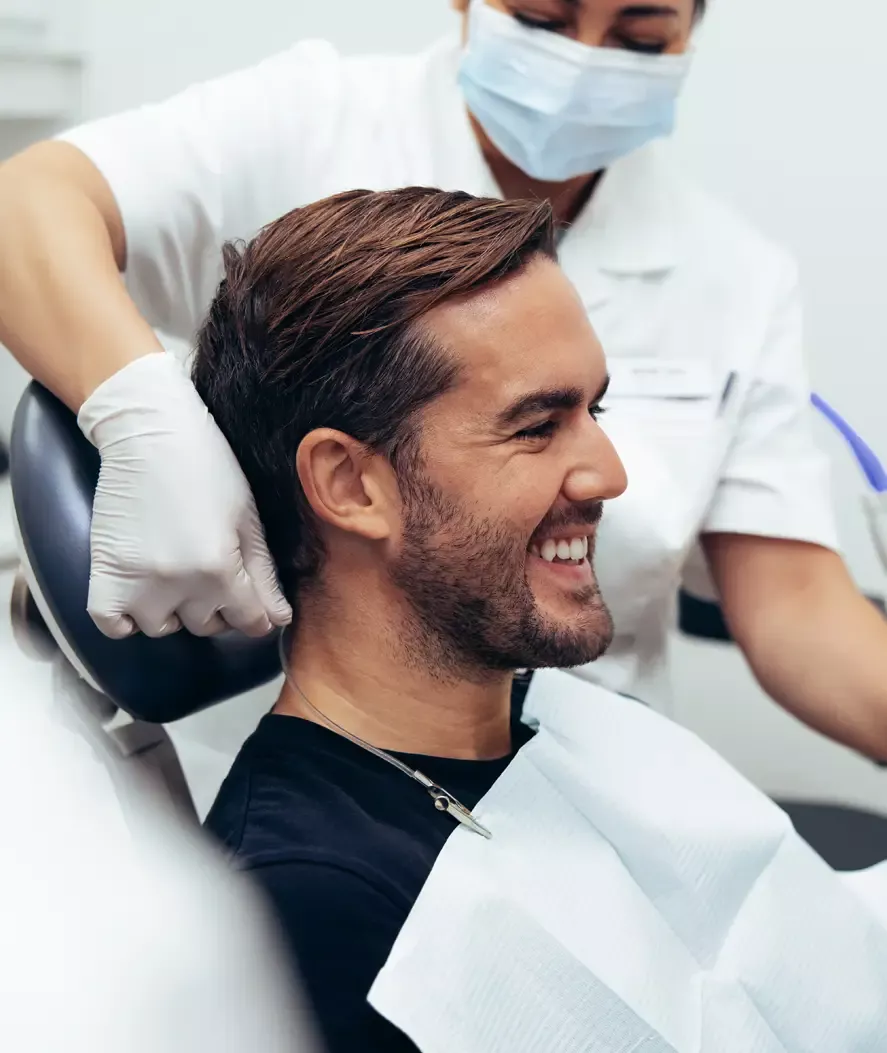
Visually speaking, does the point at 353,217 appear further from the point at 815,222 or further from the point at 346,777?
the point at 815,222

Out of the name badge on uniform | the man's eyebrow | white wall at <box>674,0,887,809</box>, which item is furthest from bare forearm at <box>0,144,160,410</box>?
white wall at <box>674,0,887,809</box>

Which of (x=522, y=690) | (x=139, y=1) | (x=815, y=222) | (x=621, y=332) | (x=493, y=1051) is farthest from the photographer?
(x=815, y=222)

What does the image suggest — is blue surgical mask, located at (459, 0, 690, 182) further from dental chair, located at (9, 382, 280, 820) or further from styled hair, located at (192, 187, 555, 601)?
dental chair, located at (9, 382, 280, 820)

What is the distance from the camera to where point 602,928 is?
102cm

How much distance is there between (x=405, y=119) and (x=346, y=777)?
2.57 ft

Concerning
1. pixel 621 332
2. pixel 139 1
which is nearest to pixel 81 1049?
pixel 621 332

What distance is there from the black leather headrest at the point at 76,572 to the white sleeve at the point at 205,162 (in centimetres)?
28

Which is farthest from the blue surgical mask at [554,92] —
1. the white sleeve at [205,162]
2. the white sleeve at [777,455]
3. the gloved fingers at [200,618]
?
the gloved fingers at [200,618]

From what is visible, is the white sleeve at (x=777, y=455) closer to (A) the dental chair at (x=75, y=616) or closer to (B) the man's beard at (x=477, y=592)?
(B) the man's beard at (x=477, y=592)

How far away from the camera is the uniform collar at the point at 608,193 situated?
4.53 feet

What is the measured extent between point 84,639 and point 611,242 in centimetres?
80

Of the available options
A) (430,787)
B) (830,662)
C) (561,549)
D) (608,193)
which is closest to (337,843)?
(430,787)

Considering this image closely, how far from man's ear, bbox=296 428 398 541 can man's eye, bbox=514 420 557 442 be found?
0.39 feet

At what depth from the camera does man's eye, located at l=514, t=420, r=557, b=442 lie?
105 cm
